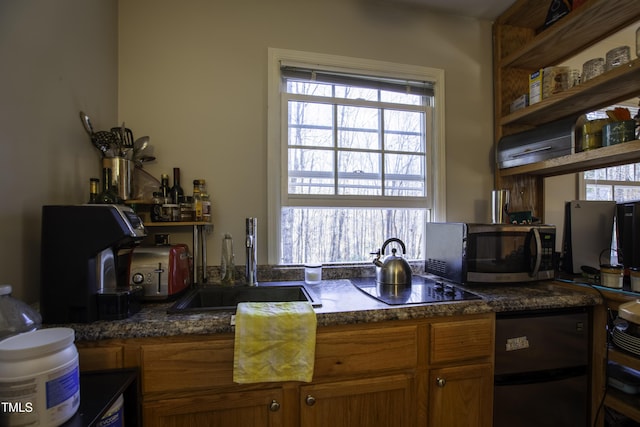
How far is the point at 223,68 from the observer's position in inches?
63.1

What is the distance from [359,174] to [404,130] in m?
0.45

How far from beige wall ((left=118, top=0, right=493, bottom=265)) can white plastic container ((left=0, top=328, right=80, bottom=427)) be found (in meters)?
0.94

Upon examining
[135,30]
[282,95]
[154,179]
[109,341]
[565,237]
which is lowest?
[109,341]

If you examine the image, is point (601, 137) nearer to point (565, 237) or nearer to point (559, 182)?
point (565, 237)

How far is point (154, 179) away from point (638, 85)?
2.49 m

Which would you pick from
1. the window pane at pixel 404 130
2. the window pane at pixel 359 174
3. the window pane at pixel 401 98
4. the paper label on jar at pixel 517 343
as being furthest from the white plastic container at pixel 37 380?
the window pane at pixel 401 98

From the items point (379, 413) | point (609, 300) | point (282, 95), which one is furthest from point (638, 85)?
point (379, 413)

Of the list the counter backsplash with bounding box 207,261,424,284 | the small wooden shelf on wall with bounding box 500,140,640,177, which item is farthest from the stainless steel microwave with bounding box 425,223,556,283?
the counter backsplash with bounding box 207,261,424,284

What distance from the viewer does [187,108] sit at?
1.56 m

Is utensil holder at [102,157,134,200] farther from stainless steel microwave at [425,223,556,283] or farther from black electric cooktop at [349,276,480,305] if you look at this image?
stainless steel microwave at [425,223,556,283]

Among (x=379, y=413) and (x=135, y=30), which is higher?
(x=135, y=30)

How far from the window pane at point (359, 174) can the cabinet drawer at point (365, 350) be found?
35.8 inches

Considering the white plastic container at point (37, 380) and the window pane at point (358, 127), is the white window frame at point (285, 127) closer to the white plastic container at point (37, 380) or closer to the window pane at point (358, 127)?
the window pane at point (358, 127)

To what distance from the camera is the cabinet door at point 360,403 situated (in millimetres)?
1023
